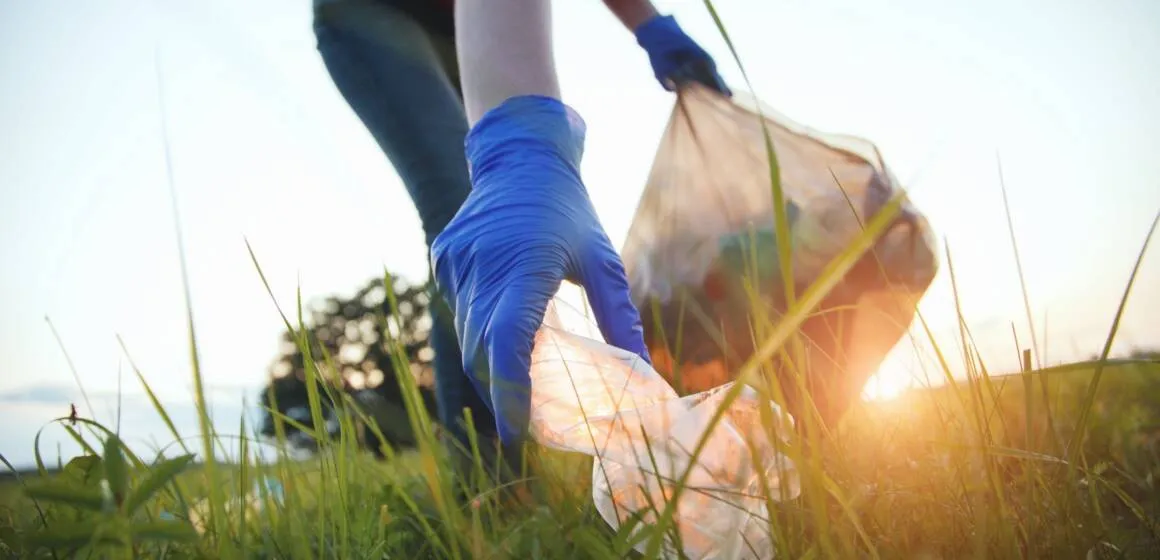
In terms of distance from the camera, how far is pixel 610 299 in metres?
1.24

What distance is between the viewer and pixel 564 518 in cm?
87

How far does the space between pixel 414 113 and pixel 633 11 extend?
2.33ft

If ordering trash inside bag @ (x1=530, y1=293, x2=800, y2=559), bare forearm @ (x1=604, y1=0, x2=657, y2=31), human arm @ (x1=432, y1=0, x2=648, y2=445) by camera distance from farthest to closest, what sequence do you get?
bare forearm @ (x1=604, y1=0, x2=657, y2=31) → human arm @ (x1=432, y1=0, x2=648, y2=445) → trash inside bag @ (x1=530, y1=293, x2=800, y2=559)

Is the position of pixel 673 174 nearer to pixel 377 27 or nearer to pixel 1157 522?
pixel 377 27

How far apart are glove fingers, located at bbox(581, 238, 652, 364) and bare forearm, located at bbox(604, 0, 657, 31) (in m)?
0.98

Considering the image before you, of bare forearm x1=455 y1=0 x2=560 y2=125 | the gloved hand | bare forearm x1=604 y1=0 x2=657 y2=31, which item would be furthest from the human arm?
bare forearm x1=604 y1=0 x2=657 y2=31

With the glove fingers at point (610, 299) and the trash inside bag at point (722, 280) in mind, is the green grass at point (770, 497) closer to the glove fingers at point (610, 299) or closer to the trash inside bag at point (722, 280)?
the trash inside bag at point (722, 280)

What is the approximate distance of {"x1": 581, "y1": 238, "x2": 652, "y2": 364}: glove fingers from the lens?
4.03 ft

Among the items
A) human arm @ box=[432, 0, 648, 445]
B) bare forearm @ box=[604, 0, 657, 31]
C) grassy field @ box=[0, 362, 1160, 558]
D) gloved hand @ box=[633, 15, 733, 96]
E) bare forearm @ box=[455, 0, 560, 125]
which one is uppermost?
bare forearm @ box=[604, 0, 657, 31]

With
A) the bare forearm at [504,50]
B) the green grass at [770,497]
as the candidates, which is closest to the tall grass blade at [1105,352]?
the green grass at [770,497]

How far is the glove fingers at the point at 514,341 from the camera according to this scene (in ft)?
3.34

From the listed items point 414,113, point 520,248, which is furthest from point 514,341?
point 414,113

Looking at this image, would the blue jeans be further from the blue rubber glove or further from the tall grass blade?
the tall grass blade

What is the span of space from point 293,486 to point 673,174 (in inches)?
50.5
